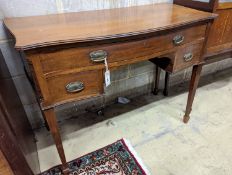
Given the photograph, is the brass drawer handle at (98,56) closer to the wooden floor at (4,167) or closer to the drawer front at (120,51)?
the drawer front at (120,51)

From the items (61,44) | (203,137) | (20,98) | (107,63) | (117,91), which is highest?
(61,44)

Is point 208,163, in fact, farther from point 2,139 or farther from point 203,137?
point 2,139

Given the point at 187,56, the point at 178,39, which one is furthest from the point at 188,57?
the point at 178,39

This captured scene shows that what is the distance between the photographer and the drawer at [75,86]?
2.66 feet

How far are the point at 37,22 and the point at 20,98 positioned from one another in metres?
0.58

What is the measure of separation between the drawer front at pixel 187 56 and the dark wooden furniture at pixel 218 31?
0.07m

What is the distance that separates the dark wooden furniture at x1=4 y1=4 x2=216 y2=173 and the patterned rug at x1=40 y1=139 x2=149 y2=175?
11 centimetres

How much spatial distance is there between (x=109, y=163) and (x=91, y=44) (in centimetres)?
78

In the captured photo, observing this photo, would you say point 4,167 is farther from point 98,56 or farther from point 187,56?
point 187,56

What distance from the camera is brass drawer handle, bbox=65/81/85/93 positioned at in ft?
2.75

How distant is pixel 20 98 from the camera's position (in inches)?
51.0

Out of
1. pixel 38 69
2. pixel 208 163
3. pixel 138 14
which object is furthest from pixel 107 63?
pixel 208 163

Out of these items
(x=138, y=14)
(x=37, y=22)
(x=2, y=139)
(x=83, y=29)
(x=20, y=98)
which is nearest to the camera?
(x=2, y=139)

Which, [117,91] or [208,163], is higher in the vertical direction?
[117,91]
